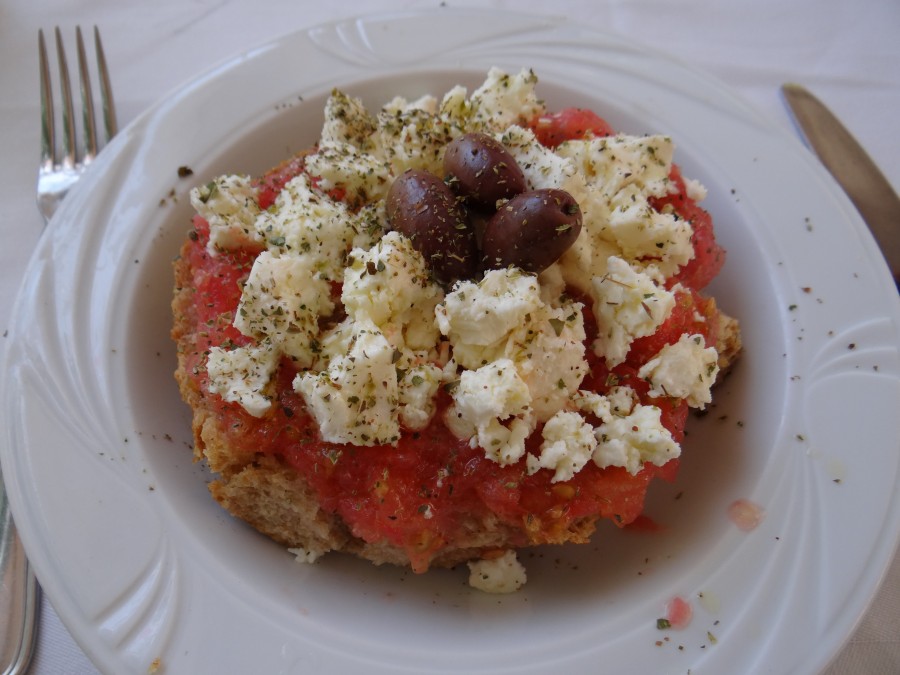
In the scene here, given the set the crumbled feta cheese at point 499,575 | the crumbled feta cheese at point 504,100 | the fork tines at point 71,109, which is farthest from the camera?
the fork tines at point 71,109

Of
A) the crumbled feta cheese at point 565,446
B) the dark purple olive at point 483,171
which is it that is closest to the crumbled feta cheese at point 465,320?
the crumbled feta cheese at point 565,446

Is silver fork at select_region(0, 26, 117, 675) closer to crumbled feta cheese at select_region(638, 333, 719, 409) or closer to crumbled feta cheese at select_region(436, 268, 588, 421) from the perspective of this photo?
crumbled feta cheese at select_region(436, 268, 588, 421)

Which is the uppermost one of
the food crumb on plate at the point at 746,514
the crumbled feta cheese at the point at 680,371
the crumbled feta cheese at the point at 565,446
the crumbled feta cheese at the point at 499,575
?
the crumbled feta cheese at the point at 680,371

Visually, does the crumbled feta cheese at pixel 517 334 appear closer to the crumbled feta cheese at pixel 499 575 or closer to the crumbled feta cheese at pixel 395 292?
the crumbled feta cheese at pixel 395 292

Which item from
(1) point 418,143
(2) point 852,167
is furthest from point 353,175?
(2) point 852,167

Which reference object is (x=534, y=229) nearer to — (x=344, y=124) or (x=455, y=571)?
(x=344, y=124)

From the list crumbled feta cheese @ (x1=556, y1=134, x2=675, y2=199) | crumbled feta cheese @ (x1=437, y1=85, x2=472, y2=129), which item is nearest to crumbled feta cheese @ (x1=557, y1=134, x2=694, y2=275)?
crumbled feta cheese @ (x1=556, y1=134, x2=675, y2=199)
